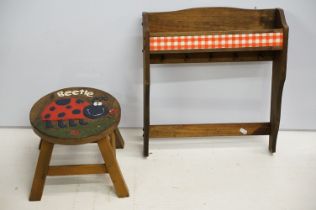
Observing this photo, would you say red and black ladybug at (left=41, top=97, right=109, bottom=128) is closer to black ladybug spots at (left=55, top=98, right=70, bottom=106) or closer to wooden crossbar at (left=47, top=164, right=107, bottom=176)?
black ladybug spots at (left=55, top=98, right=70, bottom=106)

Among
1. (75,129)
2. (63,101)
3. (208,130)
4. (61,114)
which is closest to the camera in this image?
(75,129)

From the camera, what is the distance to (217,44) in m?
2.44

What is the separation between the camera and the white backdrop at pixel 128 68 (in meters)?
2.66

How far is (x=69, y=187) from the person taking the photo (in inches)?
96.1

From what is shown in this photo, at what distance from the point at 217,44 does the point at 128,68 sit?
66 cm

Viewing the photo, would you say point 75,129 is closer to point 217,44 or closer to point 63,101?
point 63,101

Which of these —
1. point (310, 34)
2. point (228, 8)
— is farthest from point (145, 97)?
point (310, 34)

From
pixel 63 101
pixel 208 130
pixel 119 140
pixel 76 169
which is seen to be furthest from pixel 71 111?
pixel 208 130

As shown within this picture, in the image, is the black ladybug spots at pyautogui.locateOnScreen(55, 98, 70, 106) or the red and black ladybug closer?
the red and black ladybug

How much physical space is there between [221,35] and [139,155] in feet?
3.00

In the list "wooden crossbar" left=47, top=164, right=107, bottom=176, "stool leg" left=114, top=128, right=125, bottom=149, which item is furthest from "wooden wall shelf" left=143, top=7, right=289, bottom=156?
"wooden crossbar" left=47, top=164, right=107, bottom=176

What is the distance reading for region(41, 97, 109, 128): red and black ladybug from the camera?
229 cm

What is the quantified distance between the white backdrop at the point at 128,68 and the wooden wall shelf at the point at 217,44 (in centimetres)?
9

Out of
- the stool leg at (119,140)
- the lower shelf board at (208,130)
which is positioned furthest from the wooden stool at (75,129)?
the lower shelf board at (208,130)
